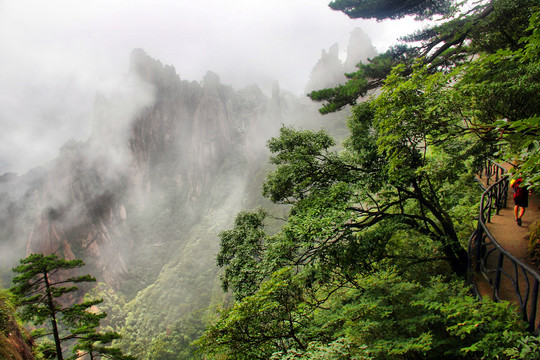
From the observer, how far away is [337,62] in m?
96.1

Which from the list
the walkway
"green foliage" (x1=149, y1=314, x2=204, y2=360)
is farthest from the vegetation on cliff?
"green foliage" (x1=149, y1=314, x2=204, y2=360)

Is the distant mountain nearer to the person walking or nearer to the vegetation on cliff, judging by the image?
the vegetation on cliff

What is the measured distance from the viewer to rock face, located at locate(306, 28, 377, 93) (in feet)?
295

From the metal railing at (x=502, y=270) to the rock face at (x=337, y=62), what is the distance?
293 feet

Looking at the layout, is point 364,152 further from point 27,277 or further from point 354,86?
point 27,277

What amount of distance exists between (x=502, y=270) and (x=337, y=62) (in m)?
106

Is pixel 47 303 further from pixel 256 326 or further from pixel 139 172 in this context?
pixel 139 172

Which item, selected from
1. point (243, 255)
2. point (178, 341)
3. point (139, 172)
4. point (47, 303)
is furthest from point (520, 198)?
point (139, 172)

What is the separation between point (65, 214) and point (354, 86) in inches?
3112

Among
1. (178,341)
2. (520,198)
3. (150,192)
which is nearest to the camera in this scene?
(520,198)

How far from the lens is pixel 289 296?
19.0 feet

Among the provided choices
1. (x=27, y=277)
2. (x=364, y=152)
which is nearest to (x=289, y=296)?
(x=364, y=152)

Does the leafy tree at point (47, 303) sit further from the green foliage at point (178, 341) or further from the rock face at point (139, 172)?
the rock face at point (139, 172)

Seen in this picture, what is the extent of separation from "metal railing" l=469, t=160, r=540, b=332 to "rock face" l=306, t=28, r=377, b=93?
3521 inches
